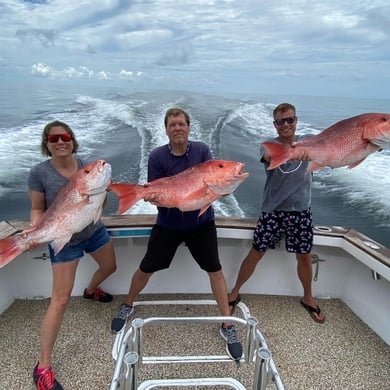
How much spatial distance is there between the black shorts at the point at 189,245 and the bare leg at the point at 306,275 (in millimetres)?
792

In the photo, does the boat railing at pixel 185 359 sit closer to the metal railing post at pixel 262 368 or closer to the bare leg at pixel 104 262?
the metal railing post at pixel 262 368

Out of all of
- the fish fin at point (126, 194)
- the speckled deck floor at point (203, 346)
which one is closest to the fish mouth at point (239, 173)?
the fish fin at point (126, 194)

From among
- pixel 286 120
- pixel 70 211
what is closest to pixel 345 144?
pixel 286 120

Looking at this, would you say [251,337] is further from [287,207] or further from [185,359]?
[287,207]

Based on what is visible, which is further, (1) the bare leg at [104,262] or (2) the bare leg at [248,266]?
(2) the bare leg at [248,266]

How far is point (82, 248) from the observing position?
2.27 m

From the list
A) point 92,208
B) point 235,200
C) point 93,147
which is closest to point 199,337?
point 92,208

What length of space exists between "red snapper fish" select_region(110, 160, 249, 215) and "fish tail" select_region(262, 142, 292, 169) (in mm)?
198

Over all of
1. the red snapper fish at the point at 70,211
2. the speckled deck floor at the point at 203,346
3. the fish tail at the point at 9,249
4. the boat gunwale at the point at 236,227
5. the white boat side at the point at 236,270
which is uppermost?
the red snapper fish at the point at 70,211

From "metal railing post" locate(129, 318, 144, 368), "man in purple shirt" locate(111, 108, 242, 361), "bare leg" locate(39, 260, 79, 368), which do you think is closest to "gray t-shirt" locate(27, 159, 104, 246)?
"bare leg" locate(39, 260, 79, 368)

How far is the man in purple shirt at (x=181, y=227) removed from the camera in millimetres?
2273

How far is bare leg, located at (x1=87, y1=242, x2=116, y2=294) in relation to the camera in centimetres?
260

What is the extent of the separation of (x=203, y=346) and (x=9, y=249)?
1633mm

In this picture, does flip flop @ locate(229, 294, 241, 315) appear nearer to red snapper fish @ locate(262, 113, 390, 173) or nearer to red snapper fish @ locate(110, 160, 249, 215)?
red snapper fish @ locate(110, 160, 249, 215)
